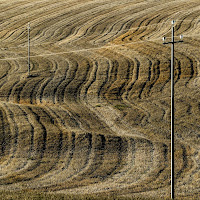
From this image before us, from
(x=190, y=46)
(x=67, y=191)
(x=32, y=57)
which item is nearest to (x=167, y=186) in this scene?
(x=67, y=191)

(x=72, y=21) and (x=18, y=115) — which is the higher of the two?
(x=72, y=21)

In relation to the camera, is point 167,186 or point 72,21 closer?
point 167,186

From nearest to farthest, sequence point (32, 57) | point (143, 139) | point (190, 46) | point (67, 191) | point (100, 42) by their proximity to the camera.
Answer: point (67, 191) → point (143, 139) → point (190, 46) → point (32, 57) → point (100, 42)

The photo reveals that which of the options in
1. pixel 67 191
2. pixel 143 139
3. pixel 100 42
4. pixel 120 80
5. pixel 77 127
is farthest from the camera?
pixel 100 42

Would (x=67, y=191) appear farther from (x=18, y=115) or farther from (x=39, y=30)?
(x=39, y=30)

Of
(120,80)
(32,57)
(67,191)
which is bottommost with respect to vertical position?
(67,191)

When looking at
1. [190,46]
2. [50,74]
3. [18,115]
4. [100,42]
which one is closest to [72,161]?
[18,115]
